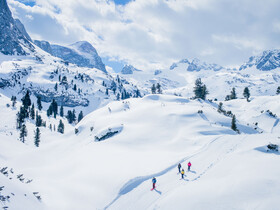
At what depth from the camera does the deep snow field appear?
1830 centimetres

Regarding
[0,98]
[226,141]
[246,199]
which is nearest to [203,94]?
[226,141]

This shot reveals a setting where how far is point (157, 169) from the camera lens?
28.3m

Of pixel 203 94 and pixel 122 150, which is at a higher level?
pixel 203 94

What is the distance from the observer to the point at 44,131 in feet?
311

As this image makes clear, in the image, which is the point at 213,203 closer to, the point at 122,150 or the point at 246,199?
the point at 246,199

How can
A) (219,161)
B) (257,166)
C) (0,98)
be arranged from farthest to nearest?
(0,98) → (219,161) → (257,166)

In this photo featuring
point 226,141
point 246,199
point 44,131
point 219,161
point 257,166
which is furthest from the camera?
point 44,131

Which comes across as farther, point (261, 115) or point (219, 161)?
point (261, 115)

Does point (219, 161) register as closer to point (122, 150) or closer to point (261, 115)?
point (122, 150)

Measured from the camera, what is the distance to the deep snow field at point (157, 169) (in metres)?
18.3

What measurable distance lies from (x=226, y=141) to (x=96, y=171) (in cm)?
2273

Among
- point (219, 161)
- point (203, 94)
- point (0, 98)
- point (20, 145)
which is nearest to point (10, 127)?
point (20, 145)

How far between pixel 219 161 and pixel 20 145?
201 ft

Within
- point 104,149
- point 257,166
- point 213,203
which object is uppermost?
point 257,166
